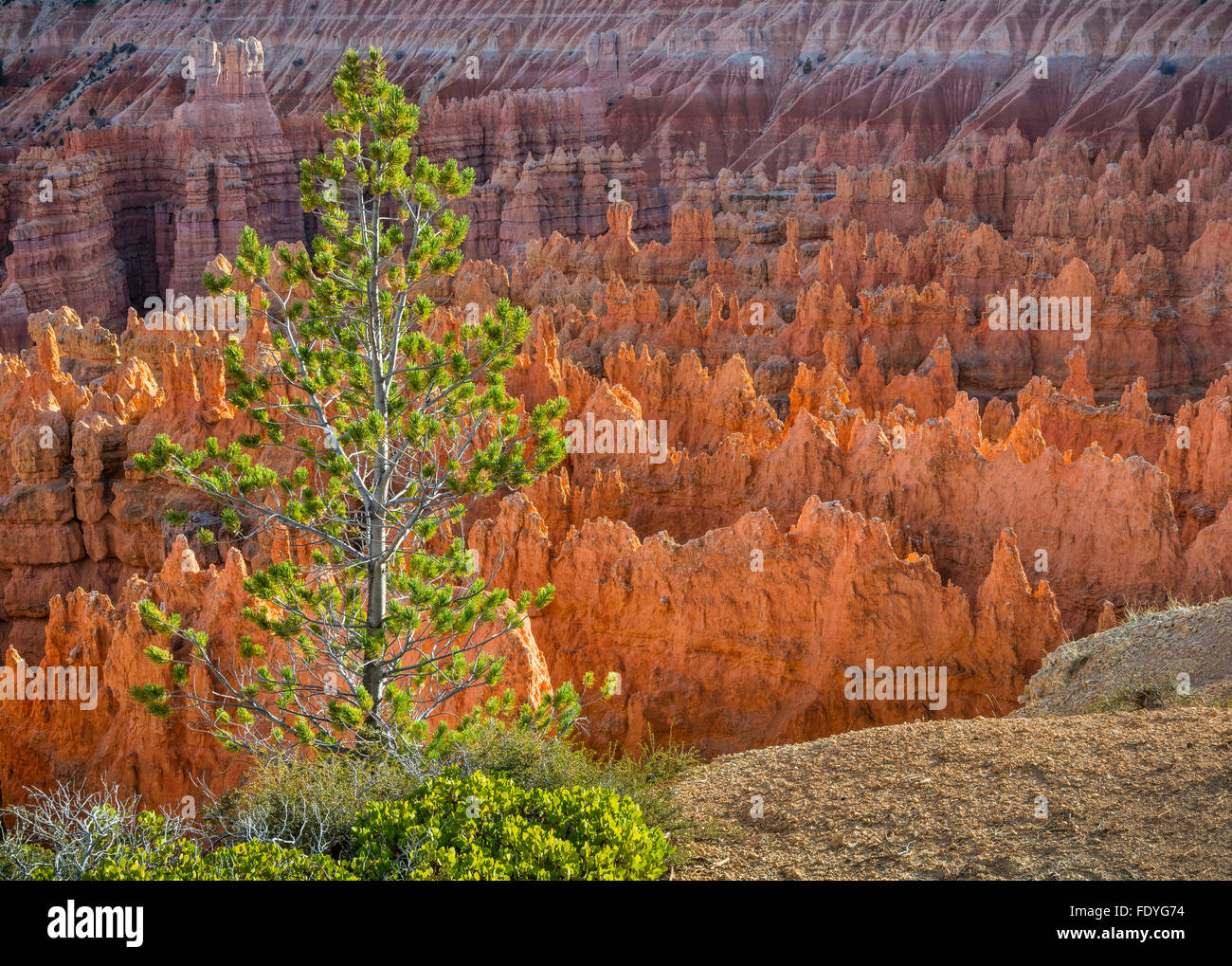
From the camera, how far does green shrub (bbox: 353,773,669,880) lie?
758 cm

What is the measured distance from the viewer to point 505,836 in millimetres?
7891

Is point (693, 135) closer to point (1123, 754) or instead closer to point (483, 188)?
point (483, 188)

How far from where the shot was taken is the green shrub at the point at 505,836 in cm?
758

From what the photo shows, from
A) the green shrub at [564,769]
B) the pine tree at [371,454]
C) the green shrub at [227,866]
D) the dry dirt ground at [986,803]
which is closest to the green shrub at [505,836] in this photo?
the green shrub at [227,866]

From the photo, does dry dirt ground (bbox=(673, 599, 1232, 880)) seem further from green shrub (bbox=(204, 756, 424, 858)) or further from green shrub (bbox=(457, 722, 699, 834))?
green shrub (bbox=(204, 756, 424, 858))

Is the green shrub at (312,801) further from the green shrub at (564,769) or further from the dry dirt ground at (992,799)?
the dry dirt ground at (992,799)

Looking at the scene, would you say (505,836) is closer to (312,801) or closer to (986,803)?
(312,801)

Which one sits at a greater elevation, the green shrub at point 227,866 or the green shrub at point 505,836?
the green shrub at point 505,836

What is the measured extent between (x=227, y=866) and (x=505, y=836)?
64.3 inches

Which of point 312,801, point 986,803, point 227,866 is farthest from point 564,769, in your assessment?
point 986,803

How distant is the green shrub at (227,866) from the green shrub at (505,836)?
0.82 feet

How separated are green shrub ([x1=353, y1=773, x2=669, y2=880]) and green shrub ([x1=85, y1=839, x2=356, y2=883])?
25 cm

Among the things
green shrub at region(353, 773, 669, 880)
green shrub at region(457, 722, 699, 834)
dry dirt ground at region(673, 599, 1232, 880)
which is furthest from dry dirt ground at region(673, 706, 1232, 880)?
green shrub at region(353, 773, 669, 880)

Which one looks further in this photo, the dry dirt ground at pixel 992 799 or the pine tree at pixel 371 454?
the pine tree at pixel 371 454
